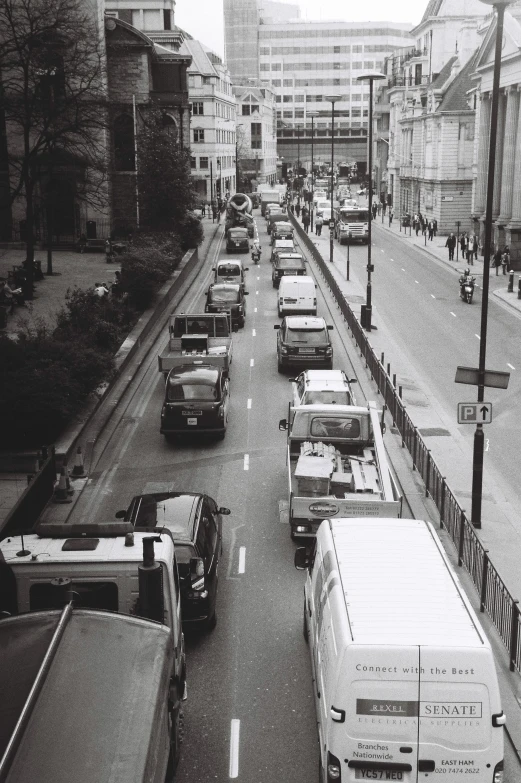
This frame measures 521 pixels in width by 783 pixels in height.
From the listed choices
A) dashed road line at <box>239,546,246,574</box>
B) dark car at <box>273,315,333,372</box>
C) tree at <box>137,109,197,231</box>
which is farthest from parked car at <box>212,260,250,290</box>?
dashed road line at <box>239,546,246,574</box>

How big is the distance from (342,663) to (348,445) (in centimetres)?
954

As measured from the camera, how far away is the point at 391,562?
942 centimetres

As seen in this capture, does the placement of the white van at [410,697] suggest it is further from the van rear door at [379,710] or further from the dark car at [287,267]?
the dark car at [287,267]

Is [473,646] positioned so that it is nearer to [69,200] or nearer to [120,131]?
[69,200]

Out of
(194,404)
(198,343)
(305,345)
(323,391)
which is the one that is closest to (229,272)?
(305,345)

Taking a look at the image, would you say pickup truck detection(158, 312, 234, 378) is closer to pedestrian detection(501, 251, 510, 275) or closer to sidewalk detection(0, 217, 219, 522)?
sidewalk detection(0, 217, 219, 522)

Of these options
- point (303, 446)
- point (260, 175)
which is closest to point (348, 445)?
point (303, 446)

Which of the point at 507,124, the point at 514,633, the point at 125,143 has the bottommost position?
the point at 514,633

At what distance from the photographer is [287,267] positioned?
46.9 meters

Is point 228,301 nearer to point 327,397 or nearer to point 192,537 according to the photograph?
point 327,397

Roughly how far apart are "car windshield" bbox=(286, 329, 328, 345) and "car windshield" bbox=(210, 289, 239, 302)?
831cm

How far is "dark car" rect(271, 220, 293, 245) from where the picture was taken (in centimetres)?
6494

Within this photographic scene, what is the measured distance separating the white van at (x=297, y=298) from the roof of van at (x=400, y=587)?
26.4 metres

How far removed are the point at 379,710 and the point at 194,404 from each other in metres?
14.1
